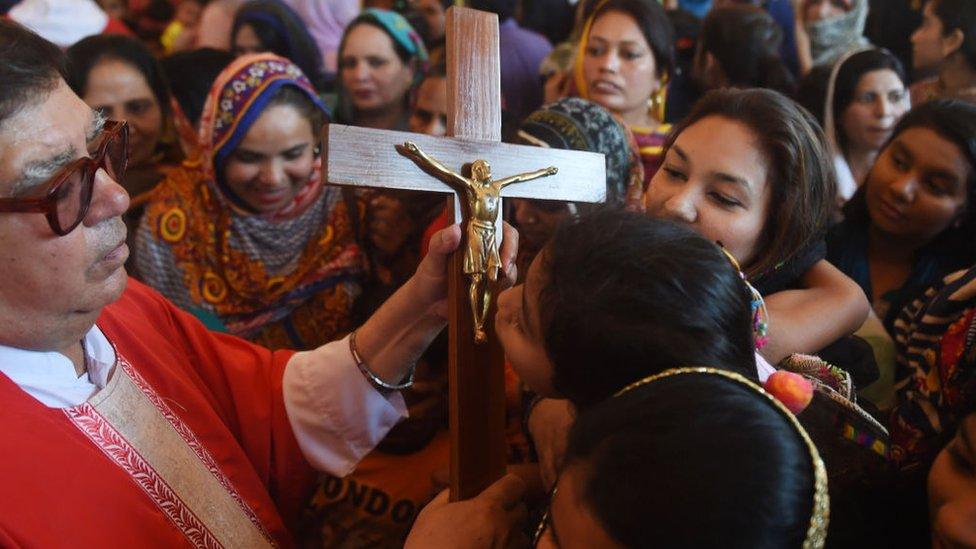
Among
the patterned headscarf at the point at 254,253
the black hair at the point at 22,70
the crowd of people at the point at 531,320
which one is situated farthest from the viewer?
the patterned headscarf at the point at 254,253

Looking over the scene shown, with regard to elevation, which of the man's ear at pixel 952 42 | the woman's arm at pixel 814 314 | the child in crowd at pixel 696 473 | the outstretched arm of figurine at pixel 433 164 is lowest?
the woman's arm at pixel 814 314

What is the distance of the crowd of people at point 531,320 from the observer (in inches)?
32.5

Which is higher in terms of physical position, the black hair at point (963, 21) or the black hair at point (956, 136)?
the black hair at point (963, 21)

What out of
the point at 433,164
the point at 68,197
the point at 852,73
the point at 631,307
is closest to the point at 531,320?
the point at 631,307

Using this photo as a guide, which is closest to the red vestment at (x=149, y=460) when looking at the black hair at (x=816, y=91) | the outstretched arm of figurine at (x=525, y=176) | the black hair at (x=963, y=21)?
the outstretched arm of figurine at (x=525, y=176)

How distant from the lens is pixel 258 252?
103 inches

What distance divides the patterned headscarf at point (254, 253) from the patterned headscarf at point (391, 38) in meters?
0.88

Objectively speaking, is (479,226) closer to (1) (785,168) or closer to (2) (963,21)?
(1) (785,168)

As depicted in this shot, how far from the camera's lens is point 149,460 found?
1211mm

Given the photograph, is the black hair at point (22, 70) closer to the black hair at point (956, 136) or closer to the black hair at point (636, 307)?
the black hair at point (636, 307)

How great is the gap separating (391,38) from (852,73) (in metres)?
2.02

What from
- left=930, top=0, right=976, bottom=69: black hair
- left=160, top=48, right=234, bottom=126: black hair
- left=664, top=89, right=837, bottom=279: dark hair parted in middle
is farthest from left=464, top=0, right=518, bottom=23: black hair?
left=664, top=89, right=837, bottom=279: dark hair parted in middle

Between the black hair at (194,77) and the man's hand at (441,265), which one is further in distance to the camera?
the black hair at (194,77)

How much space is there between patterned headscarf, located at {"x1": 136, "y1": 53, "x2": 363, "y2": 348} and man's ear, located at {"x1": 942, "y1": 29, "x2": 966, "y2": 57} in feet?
8.14
